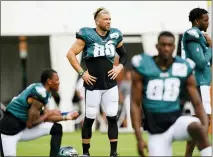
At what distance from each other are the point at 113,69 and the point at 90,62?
33 cm

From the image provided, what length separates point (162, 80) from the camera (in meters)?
7.23

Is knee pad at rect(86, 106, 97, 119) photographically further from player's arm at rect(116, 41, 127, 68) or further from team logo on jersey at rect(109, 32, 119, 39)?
team logo on jersey at rect(109, 32, 119, 39)

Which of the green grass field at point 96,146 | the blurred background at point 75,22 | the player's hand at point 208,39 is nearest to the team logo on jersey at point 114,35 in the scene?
the player's hand at point 208,39

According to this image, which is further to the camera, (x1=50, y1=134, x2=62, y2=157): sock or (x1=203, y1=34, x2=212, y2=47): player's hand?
(x1=203, y1=34, x2=212, y2=47): player's hand

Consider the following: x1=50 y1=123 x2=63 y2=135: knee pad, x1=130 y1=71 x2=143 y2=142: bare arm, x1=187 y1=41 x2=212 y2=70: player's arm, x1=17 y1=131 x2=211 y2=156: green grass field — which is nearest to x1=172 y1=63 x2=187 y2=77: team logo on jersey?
x1=130 y1=71 x2=143 y2=142: bare arm

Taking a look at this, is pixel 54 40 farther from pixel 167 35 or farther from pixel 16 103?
pixel 167 35

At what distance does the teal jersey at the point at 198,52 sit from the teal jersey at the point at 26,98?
1917 mm

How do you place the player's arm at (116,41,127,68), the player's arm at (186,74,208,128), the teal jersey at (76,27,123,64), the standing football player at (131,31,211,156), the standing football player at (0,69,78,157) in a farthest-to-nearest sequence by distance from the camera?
the player's arm at (116,41,127,68)
the teal jersey at (76,27,123,64)
the standing football player at (0,69,78,157)
the player's arm at (186,74,208,128)
the standing football player at (131,31,211,156)

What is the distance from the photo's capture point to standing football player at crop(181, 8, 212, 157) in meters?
9.33

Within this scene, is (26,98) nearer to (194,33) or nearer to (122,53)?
(122,53)

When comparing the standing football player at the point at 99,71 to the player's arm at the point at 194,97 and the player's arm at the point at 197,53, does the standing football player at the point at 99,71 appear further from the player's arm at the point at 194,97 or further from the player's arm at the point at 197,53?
the player's arm at the point at 194,97

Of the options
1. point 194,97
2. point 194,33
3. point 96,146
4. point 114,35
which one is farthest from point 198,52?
point 96,146

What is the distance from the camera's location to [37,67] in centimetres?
2355

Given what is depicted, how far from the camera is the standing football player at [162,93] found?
7152 millimetres
